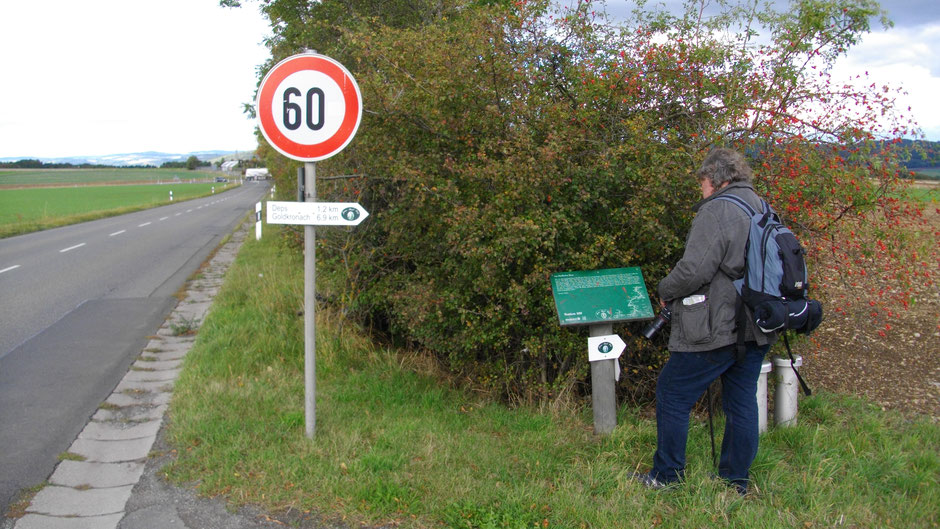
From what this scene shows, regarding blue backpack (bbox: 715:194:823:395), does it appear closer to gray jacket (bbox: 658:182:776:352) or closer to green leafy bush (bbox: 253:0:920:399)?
gray jacket (bbox: 658:182:776:352)

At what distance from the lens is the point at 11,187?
197 feet

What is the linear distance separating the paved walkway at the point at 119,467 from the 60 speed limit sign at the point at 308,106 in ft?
6.72

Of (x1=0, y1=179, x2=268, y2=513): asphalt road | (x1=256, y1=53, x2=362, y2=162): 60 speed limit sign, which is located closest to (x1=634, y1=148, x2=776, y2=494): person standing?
(x1=256, y1=53, x2=362, y2=162): 60 speed limit sign

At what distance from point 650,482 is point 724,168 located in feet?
5.51

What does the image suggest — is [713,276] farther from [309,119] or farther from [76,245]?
[76,245]

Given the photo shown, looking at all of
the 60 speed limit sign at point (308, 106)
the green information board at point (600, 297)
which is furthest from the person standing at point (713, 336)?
the 60 speed limit sign at point (308, 106)

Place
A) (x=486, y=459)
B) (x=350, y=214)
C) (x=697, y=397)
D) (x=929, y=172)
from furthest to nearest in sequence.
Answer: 1. (x=929, y=172)
2. (x=350, y=214)
3. (x=486, y=459)
4. (x=697, y=397)

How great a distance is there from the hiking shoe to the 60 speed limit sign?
2539mm

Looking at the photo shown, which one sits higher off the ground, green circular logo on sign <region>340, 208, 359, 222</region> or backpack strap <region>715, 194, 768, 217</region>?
backpack strap <region>715, 194, 768, 217</region>

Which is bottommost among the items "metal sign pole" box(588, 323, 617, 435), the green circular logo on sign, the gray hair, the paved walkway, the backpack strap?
the paved walkway

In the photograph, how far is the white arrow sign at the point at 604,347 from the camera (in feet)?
13.5

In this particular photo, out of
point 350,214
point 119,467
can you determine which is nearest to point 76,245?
point 119,467

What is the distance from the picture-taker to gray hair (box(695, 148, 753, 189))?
344 centimetres

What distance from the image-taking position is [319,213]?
396 centimetres
